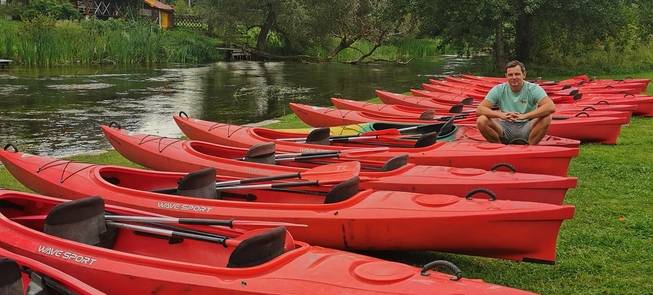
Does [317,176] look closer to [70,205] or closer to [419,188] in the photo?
[419,188]

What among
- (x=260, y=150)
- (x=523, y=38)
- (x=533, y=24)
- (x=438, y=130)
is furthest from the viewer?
(x=523, y=38)

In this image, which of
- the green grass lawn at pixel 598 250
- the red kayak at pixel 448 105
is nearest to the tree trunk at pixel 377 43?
the red kayak at pixel 448 105

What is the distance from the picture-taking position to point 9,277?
2365 mm

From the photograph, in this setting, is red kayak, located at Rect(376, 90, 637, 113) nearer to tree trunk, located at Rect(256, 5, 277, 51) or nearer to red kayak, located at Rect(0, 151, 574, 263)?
red kayak, located at Rect(0, 151, 574, 263)

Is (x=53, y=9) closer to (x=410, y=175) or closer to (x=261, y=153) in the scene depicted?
(x=261, y=153)

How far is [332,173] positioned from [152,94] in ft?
35.8

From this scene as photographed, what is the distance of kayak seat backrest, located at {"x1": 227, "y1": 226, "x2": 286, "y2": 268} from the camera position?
269 centimetres

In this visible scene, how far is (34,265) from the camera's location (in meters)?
Answer: 2.63

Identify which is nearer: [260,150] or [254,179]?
[254,179]

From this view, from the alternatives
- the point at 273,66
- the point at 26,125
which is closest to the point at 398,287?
the point at 26,125

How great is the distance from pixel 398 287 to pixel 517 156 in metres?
2.64

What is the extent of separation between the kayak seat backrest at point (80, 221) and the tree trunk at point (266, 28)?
79.4 feet

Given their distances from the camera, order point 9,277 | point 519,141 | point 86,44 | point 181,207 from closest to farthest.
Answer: point 9,277 → point 181,207 → point 519,141 → point 86,44

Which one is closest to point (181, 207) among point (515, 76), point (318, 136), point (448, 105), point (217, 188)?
point (217, 188)
